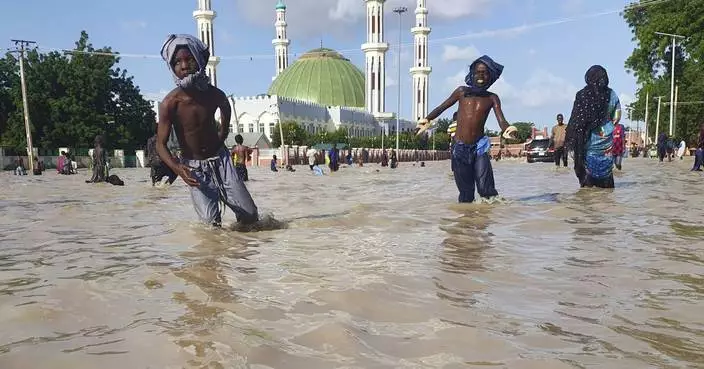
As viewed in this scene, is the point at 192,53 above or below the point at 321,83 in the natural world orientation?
below

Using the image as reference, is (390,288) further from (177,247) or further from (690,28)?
(690,28)

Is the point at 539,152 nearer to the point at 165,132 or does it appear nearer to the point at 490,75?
the point at 490,75

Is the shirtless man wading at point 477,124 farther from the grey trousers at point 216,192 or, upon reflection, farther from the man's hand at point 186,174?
the man's hand at point 186,174

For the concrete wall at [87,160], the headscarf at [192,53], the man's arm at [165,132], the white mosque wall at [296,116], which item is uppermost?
the white mosque wall at [296,116]

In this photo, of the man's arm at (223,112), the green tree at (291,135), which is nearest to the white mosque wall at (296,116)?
the green tree at (291,135)

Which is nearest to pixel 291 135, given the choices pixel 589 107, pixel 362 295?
pixel 589 107

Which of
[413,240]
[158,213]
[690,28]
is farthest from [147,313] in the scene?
[690,28]

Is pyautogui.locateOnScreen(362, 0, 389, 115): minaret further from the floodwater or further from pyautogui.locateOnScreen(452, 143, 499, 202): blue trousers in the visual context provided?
the floodwater

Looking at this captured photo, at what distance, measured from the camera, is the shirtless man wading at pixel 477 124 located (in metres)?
6.68

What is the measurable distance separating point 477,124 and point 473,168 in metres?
0.51

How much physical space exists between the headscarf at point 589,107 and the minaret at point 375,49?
66.3 m

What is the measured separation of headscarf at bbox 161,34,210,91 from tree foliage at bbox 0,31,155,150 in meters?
37.2

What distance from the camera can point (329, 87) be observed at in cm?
8812

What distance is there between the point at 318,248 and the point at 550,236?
6.19 feet
